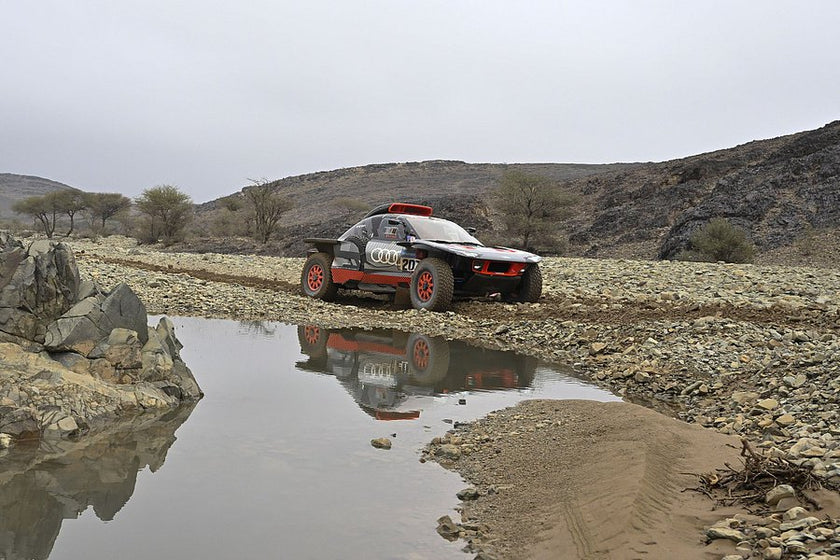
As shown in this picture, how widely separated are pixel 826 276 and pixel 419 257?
8.78 m

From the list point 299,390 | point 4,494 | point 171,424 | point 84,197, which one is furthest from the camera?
point 84,197

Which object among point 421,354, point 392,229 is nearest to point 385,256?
point 392,229

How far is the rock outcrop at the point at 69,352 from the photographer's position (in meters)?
5.39

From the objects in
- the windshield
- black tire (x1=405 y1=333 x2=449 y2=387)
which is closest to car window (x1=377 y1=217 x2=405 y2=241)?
the windshield

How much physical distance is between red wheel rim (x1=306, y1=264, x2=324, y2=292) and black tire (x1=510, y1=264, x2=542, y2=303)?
4.02 m

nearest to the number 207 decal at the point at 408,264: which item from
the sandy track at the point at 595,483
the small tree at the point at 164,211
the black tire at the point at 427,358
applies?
the black tire at the point at 427,358

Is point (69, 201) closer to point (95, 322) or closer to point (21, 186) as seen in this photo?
point (95, 322)

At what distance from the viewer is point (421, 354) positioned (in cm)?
891

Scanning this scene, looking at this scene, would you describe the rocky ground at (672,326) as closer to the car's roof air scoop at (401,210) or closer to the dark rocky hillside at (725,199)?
the car's roof air scoop at (401,210)

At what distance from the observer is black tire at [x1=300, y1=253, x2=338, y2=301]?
1389 cm

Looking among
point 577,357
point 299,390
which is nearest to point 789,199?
point 577,357

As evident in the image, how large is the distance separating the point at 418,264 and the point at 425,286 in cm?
41

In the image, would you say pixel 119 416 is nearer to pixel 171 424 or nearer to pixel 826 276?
pixel 171 424

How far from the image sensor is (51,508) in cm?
396
